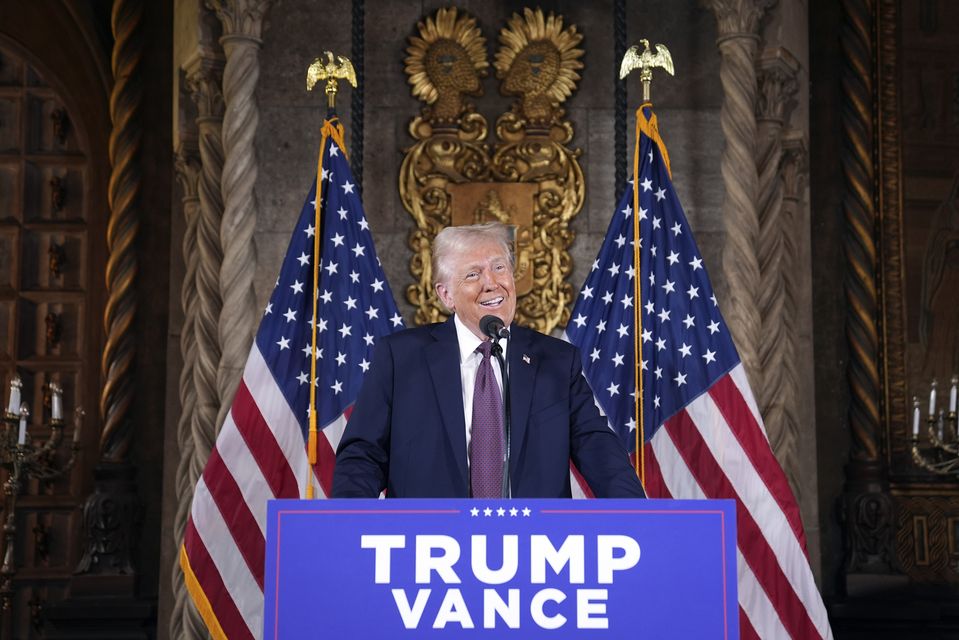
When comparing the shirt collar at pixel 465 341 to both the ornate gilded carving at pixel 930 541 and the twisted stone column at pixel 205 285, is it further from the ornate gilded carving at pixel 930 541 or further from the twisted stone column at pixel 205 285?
the ornate gilded carving at pixel 930 541

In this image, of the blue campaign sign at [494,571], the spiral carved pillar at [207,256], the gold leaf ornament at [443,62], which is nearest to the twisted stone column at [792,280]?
the gold leaf ornament at [443,62]

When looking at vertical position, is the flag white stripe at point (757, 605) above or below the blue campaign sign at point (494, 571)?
below

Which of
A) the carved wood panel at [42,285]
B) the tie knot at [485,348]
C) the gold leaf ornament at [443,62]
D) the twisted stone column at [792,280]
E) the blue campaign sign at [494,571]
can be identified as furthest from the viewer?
the carved wood panel at [42,285]

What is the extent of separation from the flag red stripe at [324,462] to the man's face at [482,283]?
158 centimetres

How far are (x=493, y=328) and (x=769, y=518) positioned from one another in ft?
7.38

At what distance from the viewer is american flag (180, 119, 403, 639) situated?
503 cm

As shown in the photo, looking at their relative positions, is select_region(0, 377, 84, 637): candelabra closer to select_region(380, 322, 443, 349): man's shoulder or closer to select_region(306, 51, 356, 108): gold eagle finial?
select_region(306, 51, 356, 108): gold eagle finial

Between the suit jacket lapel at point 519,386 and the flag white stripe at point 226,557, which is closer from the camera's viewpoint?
the suit jacket lapel at point 519,386

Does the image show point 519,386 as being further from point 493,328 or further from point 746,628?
point 746,628

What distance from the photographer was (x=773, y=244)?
6129 millimetres

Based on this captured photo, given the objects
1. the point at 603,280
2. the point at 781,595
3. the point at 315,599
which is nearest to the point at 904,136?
the point at 603,280

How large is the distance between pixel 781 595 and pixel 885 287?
2.75m

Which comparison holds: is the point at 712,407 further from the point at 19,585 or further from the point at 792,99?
the point at 19,585

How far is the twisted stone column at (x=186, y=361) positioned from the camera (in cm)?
601
